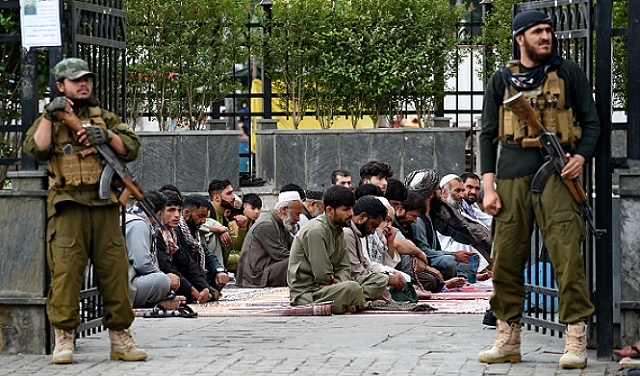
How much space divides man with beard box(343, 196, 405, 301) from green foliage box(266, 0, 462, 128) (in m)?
6.34

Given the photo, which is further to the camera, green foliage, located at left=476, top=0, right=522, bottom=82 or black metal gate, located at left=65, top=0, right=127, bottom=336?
green foliage, located at left=476, top=0, right=522, bottom=82

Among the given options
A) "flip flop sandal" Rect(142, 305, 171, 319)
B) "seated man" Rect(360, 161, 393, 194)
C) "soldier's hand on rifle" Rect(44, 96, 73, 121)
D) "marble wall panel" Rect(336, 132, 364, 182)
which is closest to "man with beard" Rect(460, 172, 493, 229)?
"seated man" Rect(360, 161, 393, 194)

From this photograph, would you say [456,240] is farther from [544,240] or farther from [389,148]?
[544,240]

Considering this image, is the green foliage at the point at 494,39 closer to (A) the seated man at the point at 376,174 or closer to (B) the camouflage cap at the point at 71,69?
(A) the seated man at the point at 376,174

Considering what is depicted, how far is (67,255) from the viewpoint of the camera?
8930 mm

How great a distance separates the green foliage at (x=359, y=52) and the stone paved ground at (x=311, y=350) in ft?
26.0

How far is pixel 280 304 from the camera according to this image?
12.5 meters

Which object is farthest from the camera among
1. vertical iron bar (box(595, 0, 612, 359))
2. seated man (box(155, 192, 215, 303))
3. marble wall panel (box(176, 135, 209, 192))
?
marble wall panel (box(176, 135, 209, 192))

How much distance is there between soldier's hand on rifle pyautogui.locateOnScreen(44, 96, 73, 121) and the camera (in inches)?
340

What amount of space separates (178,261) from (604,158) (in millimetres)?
5374

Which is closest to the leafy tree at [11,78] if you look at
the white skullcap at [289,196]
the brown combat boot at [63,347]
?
the brown combat boot at [63,347]

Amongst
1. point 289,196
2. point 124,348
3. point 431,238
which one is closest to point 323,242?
point 289,196

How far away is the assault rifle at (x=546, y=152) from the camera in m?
8.32

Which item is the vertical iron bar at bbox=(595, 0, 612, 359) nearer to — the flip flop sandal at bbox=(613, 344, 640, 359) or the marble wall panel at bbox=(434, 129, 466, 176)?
the flip flop sandal at bbox=(613, 344, 640, 359)
